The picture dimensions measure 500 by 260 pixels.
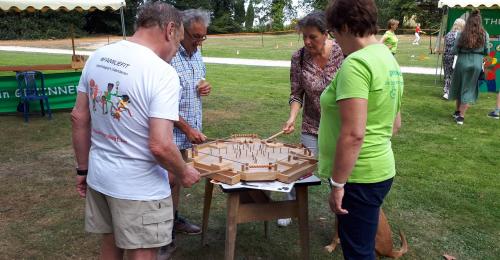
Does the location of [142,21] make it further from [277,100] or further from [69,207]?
[277,100]

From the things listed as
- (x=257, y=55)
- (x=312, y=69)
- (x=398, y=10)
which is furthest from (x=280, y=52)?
(x=398, y=10)

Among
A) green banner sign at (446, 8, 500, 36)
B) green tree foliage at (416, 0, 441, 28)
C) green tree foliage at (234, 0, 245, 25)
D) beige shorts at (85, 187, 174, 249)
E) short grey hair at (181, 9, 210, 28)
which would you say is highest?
green tree foliage at (234, 0, 245, 25)

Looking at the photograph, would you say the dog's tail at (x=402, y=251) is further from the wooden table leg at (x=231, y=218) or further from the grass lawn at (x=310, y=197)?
the wooden table leg at (x=231, y=218)

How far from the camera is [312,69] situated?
3.11 m

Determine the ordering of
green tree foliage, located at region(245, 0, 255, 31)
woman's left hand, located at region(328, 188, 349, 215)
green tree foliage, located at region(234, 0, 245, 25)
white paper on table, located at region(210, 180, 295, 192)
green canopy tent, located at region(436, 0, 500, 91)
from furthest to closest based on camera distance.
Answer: green tree foliage, located at region(234, 0, 245, 25) → green tree foliage, located at region(245, 0, 255, 31) → green canopy tent, located at region(436, 0, 500, 91) → white paper on table, located at region(210, 180, 295, 192) → woman's left hand, located at region(328, 188, 349, 215)

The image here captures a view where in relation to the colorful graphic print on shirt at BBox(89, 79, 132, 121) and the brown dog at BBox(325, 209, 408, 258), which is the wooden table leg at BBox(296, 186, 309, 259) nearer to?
the brown dog at BBox(325, 209, 408, 258)

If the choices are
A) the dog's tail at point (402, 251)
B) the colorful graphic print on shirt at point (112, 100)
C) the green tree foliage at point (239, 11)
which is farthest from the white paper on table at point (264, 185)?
the green tree foliage at point (239, 11)

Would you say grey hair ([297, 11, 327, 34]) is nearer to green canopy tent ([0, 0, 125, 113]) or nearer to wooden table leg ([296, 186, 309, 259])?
wooden table leg ([296, 186, 309, 259])

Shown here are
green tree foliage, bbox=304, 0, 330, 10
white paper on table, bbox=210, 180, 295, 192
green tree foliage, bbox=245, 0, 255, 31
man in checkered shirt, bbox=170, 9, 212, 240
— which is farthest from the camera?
green tree foliage, bbox=245, 0, 255, 31

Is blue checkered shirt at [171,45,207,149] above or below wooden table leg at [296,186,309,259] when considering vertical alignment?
above

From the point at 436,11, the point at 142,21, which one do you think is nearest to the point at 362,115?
the point at 142,21

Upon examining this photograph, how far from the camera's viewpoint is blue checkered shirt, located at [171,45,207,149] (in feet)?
9.95

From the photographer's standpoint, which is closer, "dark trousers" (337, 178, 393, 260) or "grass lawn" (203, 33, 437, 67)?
"dark trousers" (337, 178, 393, 260)

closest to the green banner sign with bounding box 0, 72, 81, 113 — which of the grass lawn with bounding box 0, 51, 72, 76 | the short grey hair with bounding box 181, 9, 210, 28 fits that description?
the short grey hair with bounding box 181, 9, 210, 28
